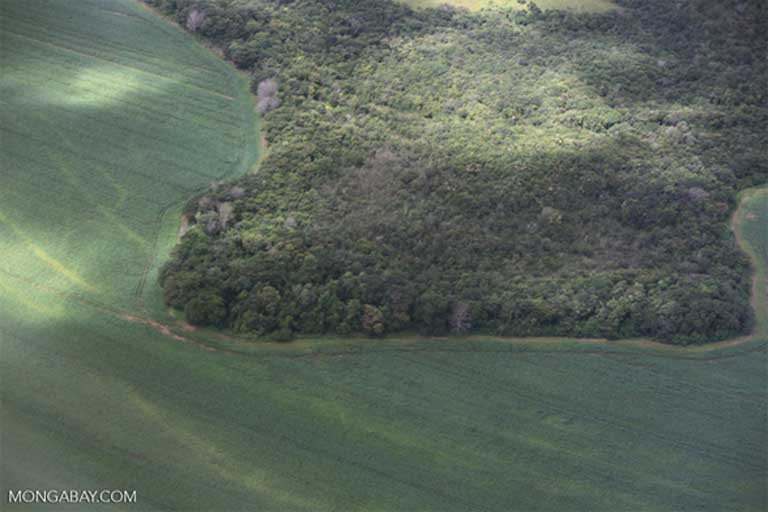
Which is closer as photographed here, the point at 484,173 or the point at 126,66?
the point at 484,173

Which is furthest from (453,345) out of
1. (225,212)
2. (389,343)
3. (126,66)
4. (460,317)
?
(126,66)

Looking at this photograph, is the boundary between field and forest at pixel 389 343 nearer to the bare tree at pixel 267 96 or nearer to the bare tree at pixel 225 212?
the bare tree at pixel 225 212

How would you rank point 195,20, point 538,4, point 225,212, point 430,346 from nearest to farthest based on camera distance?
point 430,346 < point 225,212 < point 195,20 < point 538,4

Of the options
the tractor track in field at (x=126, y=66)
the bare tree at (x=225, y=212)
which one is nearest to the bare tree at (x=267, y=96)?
the tractor track in field at (x=126, y=66)

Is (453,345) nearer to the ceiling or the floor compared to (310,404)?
nearer to the ceiling

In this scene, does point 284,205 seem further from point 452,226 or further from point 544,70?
point 544,70

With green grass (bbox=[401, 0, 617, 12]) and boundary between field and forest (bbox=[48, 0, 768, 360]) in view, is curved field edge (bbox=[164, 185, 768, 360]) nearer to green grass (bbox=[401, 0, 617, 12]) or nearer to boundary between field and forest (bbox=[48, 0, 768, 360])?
boundary between field and forest (bbox=[48, 0, 768, 360])

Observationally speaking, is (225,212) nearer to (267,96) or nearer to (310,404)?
(267,96)

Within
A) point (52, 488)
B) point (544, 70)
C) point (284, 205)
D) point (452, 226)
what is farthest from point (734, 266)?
point (52, 488)

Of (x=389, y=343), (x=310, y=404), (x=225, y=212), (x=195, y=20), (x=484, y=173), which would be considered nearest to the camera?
(x=310, y=404)
